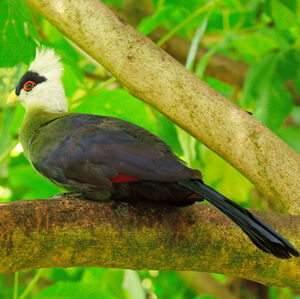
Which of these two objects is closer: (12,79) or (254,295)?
(12,79)

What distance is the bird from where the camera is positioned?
110 cm

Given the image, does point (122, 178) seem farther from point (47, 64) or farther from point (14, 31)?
point (47, 64)

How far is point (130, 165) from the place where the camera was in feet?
3.86

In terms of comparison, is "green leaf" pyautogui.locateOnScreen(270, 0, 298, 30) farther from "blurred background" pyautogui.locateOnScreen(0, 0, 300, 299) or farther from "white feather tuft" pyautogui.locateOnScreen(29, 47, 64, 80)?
"white feather tuft" pyautogui.locateOnScreen(29, 47, 64, 80)

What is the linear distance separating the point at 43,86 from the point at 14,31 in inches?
12.8

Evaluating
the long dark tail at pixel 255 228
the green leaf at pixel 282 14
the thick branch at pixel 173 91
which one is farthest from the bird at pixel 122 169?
the green leaf at pixel 282 14

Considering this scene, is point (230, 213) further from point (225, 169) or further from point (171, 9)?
point (171, 9)

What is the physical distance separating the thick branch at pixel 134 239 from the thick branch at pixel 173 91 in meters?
0.14

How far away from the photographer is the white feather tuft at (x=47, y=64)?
1.77 metres

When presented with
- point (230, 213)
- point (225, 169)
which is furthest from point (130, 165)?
point (225, 169)

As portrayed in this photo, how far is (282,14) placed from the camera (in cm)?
189

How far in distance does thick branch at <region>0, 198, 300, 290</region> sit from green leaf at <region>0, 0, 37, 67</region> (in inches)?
22.7

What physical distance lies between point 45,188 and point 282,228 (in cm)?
83

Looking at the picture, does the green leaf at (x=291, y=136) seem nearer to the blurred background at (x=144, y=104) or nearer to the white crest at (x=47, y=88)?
the blurred background at (x=144, y=104)
